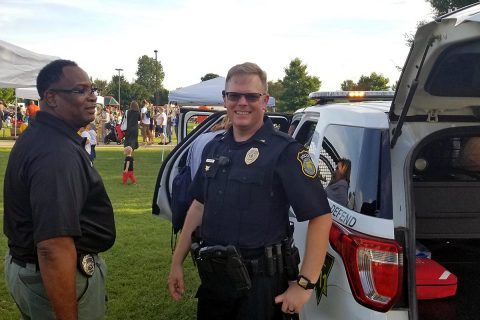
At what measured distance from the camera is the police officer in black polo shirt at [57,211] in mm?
1870

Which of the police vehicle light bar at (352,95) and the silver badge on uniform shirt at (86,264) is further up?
the police vehicle light bar at (352,95)

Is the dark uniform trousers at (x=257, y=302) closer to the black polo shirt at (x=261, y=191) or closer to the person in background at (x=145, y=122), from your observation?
the black polo shirt at (x=261, y=191)

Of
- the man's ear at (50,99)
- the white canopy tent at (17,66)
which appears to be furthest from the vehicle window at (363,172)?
the white canopy tent at (17,66)

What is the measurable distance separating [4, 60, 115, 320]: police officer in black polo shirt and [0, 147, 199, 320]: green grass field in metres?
1.93

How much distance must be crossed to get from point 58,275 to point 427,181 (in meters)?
2.19

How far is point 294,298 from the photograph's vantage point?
80.0 inches

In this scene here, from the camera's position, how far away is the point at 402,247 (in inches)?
76.7

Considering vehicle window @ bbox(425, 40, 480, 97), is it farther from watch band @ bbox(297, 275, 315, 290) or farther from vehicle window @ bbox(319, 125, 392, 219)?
watch band @ bbox(297, 275, 315, 290)

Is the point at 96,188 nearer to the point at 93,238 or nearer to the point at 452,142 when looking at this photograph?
the point at 93,238

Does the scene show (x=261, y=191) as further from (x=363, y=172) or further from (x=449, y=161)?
(x=449, y=161)

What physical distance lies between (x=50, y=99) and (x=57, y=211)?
56 cm

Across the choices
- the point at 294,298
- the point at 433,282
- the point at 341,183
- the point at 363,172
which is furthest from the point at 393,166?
the point at 433,282

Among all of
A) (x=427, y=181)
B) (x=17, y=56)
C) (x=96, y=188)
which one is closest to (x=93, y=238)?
(x=96, y=188)

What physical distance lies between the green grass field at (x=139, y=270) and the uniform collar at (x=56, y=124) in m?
2.33
